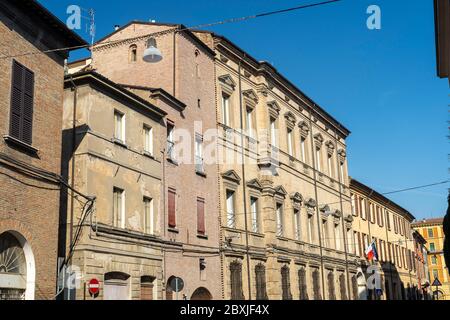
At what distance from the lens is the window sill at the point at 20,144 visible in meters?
15.1

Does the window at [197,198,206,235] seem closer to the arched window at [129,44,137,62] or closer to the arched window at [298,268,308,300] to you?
the arched window at [129,44,137,62]

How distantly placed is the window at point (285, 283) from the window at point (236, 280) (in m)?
4.63

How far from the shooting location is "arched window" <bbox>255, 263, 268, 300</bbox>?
29094 millimetres

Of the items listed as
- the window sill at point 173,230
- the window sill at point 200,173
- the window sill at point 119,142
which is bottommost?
the window sill at point 173,230

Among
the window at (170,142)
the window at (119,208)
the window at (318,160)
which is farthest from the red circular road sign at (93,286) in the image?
the window at (318,160)

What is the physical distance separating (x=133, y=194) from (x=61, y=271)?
4127mm

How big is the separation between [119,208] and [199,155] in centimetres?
688

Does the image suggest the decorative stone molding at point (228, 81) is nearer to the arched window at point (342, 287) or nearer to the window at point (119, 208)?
the window at point (119, 208)

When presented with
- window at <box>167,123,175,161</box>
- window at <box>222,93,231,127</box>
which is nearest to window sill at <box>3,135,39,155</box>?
window at <box>167,123,175,161</box>

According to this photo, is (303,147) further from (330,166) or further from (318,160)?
(330,166)

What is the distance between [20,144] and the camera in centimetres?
1550

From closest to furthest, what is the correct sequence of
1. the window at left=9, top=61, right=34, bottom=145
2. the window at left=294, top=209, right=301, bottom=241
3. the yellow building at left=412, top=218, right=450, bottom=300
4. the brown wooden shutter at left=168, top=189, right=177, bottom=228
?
1. the window at left=9, top=61, right=34, bottom=145
2. the brown wooden shutter at left=168, top=189, right=177, bottom=228
3. the window at left=294, top=209, right=301, bottom=241
4. the yellow building at left=412, top=218, right=450, bottom=300

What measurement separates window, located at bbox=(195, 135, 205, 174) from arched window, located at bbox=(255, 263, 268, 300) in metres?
6.45

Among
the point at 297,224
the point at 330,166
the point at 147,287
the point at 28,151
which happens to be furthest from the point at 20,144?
the point at 330,166
